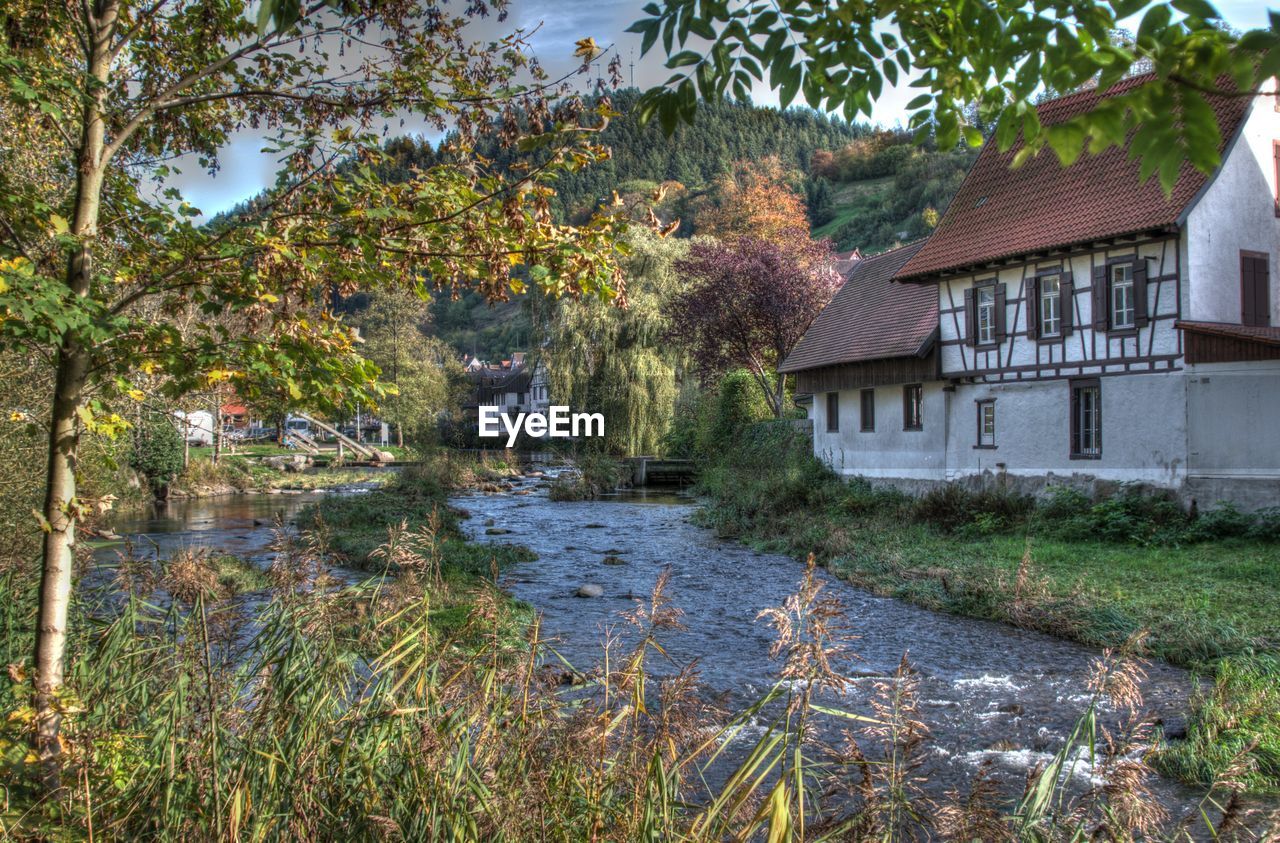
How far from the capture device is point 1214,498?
1723 centimetres

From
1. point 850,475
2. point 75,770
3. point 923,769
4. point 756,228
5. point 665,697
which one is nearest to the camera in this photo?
point 665,697

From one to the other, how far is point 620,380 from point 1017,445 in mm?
22316

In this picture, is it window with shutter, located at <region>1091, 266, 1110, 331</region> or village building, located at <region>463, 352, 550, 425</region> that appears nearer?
window with shutter, located at <region>1091, 266, 1110, 331</region>

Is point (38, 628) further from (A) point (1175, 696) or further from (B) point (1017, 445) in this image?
(B) point (1017, 445)

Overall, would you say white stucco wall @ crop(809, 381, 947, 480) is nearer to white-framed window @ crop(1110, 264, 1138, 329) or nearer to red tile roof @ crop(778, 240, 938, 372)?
red tile roof @ crop(778, 240, 938, 372)

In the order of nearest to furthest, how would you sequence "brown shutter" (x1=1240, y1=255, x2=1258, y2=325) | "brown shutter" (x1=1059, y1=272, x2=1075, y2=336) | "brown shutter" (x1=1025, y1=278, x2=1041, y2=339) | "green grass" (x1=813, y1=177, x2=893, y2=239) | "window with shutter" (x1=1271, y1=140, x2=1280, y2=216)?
"brown shutter" (x1=1240, y1=255, x2=1258, y2=325), "window with shutter" (x1=1271, y1=140, x2=1280, y2=216), "brown shutter" (x1=1059, y1=272, x2=1075, y2=336), "brown shutter" (x1=1025, y1=278, x2=1041, y2=339), "green grass" (x1=813, y1=177, x2=893, y2=239)

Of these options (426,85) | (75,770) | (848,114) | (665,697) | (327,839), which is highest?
(426,85)

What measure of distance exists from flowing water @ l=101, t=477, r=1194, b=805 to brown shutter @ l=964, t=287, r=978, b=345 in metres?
7.46

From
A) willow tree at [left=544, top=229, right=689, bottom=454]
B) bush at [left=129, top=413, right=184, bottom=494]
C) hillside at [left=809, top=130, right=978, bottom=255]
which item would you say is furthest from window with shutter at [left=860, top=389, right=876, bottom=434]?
hillside at [left=809, top=130, right=978, bottom=255]

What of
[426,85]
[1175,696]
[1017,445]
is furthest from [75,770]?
[1017,445]

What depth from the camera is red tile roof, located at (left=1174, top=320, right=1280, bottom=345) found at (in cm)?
1639

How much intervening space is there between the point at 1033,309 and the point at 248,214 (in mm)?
18935

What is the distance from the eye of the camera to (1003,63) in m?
2.61

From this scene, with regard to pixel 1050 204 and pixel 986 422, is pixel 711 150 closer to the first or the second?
pixel 1050 204
